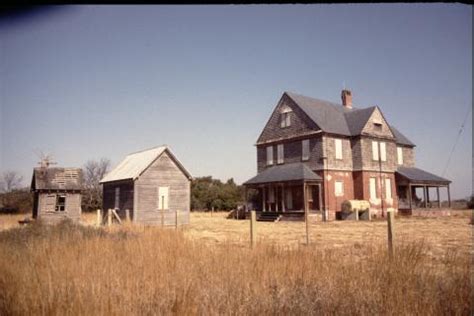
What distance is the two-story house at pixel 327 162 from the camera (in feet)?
103

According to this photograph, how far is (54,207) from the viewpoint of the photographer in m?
31.5

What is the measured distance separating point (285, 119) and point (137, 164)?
561 inches

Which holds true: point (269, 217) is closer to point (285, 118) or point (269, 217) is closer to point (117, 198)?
point (285, 118)

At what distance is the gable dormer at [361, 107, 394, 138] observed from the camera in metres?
33.9

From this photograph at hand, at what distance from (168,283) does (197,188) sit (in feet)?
170

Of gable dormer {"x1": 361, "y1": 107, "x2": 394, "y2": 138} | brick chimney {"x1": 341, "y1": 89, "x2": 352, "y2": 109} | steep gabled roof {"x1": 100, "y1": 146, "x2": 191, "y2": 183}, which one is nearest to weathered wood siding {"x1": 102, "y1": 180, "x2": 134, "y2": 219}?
steep gabled roof {"x1": 100, "y1": 146, "x2": 191, "y2": 183}

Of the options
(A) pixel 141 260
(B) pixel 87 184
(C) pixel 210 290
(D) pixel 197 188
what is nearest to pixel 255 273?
(C) pixel 210 290

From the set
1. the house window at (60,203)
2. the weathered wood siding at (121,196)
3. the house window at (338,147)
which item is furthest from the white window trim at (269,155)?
the house window at (60,203)

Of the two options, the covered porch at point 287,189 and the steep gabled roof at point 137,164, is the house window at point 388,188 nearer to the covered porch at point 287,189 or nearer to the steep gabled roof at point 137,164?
the covered porch at point 287,189

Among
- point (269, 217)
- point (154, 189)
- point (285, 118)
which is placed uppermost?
point (285, 118)

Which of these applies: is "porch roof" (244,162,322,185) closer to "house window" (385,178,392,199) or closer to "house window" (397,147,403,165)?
"house window" (385,178,392,199)

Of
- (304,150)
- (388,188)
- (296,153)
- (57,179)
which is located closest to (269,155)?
(296,153)

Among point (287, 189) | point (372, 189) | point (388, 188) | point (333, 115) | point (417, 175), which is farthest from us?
point (417, 175)

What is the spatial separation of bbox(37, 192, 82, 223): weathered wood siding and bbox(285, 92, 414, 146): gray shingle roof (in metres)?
21.4
